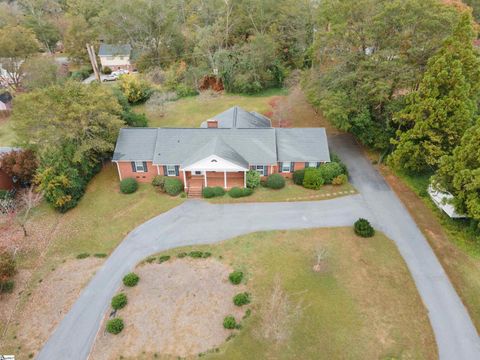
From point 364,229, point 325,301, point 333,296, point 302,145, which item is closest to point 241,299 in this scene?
point 325,301

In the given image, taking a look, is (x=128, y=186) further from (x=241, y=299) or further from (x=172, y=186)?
(x=241, y=299)

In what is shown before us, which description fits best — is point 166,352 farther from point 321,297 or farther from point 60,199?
point 60,199

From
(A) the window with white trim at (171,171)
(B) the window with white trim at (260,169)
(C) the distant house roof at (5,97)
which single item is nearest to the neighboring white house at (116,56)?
(C) the distant house roof at (5,97)

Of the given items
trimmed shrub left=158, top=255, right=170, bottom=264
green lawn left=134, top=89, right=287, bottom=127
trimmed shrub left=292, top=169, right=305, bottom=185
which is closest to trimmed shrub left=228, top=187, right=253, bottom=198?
trimmed shrub left=292, top=169, right=305, bottom=185

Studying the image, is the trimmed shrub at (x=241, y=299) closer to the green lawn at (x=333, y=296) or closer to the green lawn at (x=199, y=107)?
the green lawn at (x=333, y=296)

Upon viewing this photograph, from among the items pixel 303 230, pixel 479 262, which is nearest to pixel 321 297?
pixel 303 230

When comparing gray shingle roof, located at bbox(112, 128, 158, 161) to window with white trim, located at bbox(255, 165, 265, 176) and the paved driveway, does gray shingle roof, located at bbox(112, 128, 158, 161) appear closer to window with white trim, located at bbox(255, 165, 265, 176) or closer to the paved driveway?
the paved driveway

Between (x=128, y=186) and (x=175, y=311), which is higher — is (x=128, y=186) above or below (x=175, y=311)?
above
